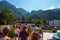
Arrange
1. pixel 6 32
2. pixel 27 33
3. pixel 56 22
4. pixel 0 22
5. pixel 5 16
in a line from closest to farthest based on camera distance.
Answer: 1. pixel 6 32
2. pixel 27 33
3. pixel 0 22
4. pixel 5 16
5. pixel 56 22

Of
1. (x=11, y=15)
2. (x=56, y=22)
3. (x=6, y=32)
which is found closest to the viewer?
(x=6, y=32)

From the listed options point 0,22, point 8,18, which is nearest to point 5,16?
point 8,18

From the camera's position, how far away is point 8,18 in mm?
19766

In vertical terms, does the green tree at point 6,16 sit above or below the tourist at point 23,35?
above

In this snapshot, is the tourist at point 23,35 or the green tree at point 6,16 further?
the green tree at point 6,16

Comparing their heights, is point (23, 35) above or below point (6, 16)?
below

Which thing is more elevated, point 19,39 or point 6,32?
point 6,32

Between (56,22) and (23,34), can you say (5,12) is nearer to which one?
(23,34)

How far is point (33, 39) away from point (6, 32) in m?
0.34

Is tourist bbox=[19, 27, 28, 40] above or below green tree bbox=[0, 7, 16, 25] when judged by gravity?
below

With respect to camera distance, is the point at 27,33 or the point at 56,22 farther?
the point at 56,22

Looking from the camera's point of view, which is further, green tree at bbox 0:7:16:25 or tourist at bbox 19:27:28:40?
green tree at bbox 0:7:16:25

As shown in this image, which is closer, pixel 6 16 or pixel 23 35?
pixel 23 35

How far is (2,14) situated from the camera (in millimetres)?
19797
